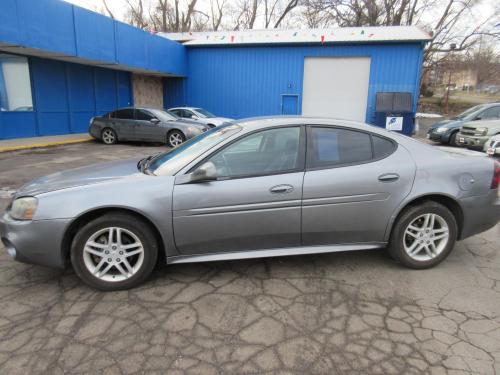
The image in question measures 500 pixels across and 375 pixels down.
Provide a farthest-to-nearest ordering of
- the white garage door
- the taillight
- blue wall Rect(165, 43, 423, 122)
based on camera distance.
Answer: the white garage door
blue wall Rect(165, 43, 423, 122)
the taillight

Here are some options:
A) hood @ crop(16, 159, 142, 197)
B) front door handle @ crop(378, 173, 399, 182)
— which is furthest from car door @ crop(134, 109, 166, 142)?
front door handle @ crop(378, 173, 399, 182)

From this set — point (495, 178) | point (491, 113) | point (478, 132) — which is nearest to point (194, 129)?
point (478, 132)

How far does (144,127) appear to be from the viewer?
508 inches

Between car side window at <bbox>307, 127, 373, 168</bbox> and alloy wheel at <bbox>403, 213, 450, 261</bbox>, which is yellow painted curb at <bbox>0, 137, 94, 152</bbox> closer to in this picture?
car side window at <bbox>307, 127, 373, 168</bbox>

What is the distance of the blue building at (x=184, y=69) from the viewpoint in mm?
12742

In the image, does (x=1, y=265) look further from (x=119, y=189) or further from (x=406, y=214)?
(x=406, y=214)

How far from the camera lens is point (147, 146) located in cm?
1330

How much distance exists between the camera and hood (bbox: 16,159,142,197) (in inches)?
123

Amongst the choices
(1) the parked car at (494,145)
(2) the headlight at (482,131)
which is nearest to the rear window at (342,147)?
(1) the parked car at (494,145)

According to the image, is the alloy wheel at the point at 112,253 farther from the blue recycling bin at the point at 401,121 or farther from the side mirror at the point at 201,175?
the blue recycling bin at the point at 401,121

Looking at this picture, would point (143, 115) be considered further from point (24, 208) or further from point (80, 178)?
point (24, 208)

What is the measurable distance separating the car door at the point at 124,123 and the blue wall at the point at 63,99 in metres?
3.16

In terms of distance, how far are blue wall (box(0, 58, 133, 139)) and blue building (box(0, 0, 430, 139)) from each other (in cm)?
4

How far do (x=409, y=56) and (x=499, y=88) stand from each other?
28453mm
